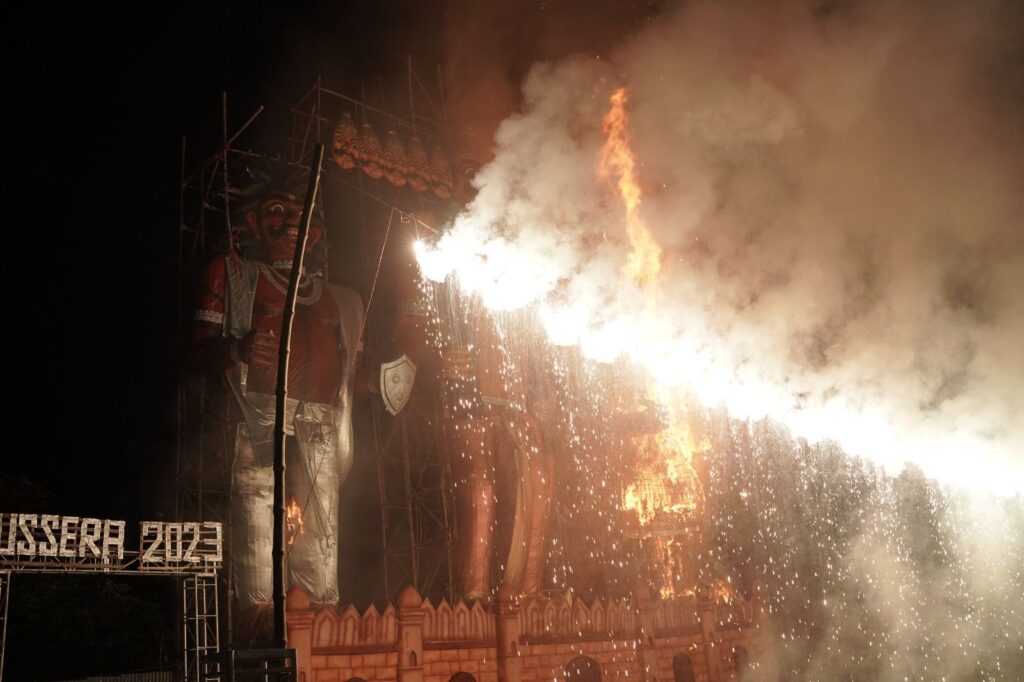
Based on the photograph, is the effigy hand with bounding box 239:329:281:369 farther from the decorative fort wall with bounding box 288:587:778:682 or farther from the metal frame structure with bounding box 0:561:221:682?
the decorative fort wall with bounding box 288:587:778:682

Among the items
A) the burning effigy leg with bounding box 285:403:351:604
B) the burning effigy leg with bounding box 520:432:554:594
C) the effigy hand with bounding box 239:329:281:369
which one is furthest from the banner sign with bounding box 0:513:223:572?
the burning effigy leg with bounding box 520:432:554:594

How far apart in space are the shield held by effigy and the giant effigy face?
3358mm

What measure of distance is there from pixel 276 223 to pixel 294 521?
677cm

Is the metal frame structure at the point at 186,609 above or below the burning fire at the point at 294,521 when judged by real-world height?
below

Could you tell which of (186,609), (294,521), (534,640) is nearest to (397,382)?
(294,521)

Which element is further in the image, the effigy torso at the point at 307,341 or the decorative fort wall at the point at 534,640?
the effigy torso at the point at 307,341

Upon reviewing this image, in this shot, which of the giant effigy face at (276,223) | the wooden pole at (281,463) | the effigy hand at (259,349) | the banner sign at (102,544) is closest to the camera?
the wooden pole at (281,463)

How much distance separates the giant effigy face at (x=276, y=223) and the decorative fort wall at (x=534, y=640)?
26.3ft

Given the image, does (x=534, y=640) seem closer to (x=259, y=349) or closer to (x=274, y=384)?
(x=274, y=384)

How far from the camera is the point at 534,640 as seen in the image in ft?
58.2

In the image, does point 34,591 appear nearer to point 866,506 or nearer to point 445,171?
point 445,171

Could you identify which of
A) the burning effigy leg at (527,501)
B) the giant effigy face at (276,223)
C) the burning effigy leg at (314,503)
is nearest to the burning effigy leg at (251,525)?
the burning effigy leg at (314,503)

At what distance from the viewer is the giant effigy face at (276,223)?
19.2m

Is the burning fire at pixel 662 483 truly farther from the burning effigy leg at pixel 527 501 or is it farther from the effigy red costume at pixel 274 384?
the effigy red costume at pixel 274 384
